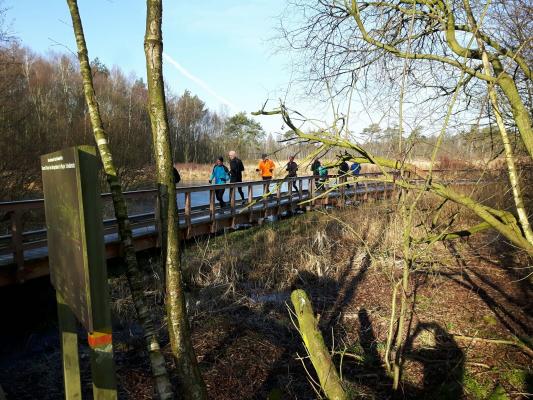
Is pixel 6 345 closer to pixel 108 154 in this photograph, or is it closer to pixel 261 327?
pixel 261 327

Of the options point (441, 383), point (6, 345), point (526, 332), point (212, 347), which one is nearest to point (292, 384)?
point (212, 347)

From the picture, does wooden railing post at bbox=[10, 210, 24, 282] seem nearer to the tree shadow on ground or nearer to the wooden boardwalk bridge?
the wooden boardwalk bridge

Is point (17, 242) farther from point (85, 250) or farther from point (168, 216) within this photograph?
point (85, 250)

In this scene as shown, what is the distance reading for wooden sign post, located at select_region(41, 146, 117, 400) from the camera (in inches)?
61.2

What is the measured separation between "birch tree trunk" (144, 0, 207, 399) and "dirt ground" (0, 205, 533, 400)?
775mm

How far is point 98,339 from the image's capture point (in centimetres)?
164

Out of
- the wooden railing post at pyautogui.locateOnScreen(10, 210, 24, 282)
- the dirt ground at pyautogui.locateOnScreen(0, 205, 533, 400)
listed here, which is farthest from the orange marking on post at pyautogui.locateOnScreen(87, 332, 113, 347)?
the wooden railing post at pyautogui.locateOnScreen(10, 210, 24, 282)

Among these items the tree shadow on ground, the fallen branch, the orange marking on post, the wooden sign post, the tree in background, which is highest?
the tree in background

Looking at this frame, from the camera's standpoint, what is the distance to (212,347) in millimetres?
4691

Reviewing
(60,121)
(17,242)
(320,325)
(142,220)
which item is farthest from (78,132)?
(320,325)

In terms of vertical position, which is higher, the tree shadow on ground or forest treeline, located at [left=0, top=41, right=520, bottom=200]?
forest treeline, located at [left=0, top=41, right=520, bottom=200]

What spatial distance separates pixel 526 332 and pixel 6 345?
661 cm

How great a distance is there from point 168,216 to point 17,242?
3.85 meters

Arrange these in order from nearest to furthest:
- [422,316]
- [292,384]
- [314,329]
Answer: [314,329], [292,384], [422,316]
